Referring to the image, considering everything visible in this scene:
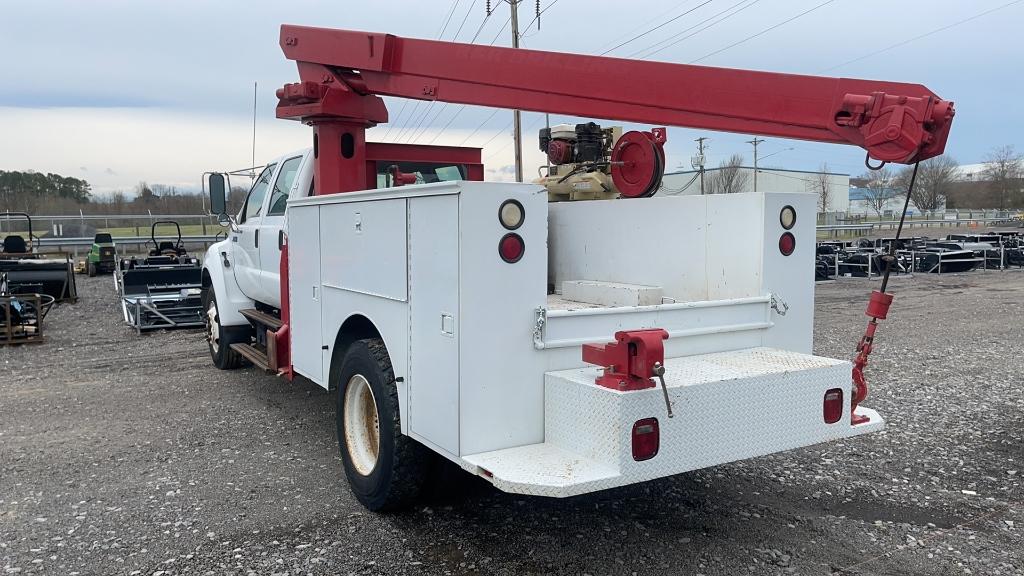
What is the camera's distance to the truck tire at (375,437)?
4121mm

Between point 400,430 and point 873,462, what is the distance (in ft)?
11.2

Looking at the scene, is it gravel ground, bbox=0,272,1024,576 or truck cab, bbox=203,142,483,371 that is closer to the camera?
gravel ground, bbox=0,272,1024,576

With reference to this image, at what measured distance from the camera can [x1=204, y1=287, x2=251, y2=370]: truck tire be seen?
8.40 metres

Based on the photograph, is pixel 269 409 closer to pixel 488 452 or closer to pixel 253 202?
pixel 253 202

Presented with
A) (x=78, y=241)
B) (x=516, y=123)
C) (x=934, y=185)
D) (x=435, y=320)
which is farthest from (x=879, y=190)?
(x=435, y=320)

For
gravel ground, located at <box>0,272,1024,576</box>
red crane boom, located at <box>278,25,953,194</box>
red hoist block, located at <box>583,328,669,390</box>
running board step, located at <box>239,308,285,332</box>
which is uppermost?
red crane boom, located at <box>278,25,953,194</box>

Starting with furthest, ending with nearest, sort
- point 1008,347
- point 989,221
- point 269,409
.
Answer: point 989,221 < point 1008,347 < point 269,409

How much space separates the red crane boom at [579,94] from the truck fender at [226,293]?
2251 millimetres

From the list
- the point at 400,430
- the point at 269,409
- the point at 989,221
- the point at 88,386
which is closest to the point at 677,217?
the point at 400,430

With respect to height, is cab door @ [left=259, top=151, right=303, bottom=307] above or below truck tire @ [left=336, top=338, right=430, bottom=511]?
above

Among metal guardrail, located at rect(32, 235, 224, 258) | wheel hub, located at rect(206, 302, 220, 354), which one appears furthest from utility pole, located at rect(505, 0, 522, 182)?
wheel hub, located at rect(206, 302, 220, 354)

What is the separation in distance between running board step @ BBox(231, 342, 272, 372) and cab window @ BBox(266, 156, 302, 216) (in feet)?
4.15

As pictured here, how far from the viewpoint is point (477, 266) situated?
3.46m

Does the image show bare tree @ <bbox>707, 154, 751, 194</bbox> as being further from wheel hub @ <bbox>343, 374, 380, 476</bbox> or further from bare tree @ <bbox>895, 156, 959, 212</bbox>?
wheel hub @ <bbox>343, 374, 380, 476</bbox>
